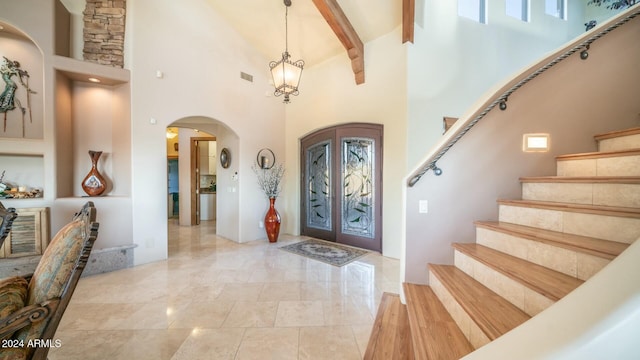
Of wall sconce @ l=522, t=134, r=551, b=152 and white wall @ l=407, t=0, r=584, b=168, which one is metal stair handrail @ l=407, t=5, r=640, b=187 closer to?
wall sconce @ l=522, t=134, r=551, b=152

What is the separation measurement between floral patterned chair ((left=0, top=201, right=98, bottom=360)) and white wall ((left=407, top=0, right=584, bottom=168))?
389cm

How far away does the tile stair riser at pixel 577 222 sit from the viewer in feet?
4.51

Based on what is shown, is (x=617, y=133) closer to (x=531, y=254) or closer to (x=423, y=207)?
(x=531, y=254)

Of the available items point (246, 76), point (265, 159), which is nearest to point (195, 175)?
point (265, 159)

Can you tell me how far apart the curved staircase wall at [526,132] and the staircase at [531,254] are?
0.41ft

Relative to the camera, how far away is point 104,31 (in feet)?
11.7

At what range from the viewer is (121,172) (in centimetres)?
377

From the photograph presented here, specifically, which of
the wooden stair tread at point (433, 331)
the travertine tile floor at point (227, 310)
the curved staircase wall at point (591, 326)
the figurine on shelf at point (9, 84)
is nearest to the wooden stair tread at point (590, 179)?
the wooden stair tread at point (433, 331)

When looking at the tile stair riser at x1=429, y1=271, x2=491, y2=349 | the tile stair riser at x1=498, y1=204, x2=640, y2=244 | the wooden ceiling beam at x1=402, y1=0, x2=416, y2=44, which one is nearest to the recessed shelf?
the wooden ceiling beam at x1=402, y1=0, x2=416, y2=44

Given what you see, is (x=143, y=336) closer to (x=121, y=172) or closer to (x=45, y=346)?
(x=45, y=346)

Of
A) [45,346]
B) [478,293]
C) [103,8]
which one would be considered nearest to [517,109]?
[478,293]

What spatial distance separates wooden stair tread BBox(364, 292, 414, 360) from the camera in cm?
177

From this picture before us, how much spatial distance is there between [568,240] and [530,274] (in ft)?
1.11

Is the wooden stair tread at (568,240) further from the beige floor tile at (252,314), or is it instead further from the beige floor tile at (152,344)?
the beige floor tile at (152,344)
